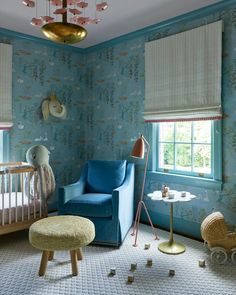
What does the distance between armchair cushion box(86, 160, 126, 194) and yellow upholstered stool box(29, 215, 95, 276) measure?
0.95 m

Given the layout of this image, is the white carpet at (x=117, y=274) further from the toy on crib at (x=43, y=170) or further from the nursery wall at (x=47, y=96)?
the nursery wall at (x=47, y=96)

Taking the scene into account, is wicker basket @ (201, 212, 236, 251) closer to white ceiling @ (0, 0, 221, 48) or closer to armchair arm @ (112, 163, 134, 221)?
armchair arm @ (112, 163, 134, 221)

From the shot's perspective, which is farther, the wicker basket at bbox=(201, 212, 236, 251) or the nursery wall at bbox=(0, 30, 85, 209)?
the nursery wall at bbox=(0, 30, 85, 209)

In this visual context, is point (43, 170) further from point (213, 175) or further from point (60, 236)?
point (213, 175)

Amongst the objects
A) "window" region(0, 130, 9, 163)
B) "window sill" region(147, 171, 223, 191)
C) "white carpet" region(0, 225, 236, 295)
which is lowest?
"white carpet" region(0, 225, 236, 295)

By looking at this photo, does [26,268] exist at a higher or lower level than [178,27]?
lower

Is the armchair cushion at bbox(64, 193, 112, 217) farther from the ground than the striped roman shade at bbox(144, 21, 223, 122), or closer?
closer

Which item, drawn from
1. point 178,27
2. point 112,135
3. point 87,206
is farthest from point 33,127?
point 178,27

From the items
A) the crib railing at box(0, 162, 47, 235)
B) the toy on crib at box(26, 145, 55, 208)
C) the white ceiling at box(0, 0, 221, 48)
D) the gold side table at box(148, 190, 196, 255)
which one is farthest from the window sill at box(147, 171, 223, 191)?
the white ceiling at box(0, 0, 221, 48)

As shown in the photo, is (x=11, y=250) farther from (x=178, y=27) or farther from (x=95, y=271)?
(x=178, y=27)

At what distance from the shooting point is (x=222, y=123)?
2.95m

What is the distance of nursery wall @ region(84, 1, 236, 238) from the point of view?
2.89 metres

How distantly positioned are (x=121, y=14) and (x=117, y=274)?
2609 mm

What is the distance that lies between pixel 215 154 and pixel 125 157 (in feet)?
4.30
